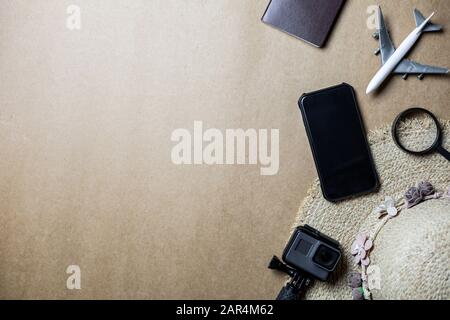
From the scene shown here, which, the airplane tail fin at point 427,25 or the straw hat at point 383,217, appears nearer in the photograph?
the straw hat at point 383,217

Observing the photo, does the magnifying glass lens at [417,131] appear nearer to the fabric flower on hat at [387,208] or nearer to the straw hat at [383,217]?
the straw hat at [383,217]

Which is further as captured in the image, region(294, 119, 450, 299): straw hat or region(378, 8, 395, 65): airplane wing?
region(378, 8, 395, 65): airplane wing

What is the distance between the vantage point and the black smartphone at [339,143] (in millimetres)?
883

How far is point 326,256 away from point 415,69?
1.30ft

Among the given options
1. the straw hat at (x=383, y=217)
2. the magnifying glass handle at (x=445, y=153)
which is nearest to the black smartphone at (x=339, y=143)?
the straw hat at (x=383, y=217)

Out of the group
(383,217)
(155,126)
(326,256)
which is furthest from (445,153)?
(155,126)

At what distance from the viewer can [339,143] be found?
2.90 ft

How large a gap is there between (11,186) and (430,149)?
82 centimetres

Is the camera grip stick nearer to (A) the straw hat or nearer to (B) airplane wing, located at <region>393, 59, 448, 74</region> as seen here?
(A) the straw hat

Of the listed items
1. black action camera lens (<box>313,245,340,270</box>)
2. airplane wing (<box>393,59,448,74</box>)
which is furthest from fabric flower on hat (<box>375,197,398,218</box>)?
airplane wing (<box>393,59,448,74</box>)

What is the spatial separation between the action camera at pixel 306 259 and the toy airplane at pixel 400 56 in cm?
30

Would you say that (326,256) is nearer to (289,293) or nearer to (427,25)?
(289,293)

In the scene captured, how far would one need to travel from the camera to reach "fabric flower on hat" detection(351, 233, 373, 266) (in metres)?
0.86

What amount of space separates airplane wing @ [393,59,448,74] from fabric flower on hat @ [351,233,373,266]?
32 centimetres
